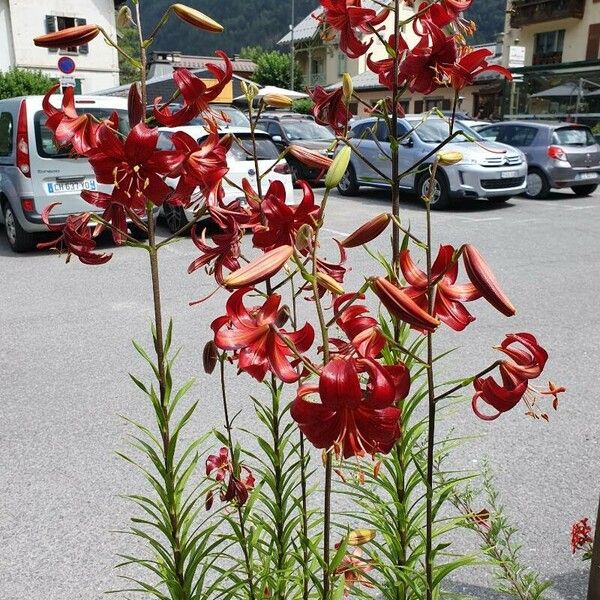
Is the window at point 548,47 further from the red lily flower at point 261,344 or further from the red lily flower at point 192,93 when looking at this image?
the red lily flower at point 261,344

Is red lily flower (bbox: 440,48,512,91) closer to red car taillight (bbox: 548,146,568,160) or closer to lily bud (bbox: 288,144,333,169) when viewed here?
lily bud (bbox: 288,144,333,169)

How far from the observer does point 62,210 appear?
8016 mm

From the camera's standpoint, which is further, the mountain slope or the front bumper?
the mountain slope

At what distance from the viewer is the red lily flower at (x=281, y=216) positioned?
4.01 ft

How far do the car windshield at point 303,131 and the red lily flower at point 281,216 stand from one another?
1377 centimetres

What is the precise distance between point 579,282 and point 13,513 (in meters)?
5.81

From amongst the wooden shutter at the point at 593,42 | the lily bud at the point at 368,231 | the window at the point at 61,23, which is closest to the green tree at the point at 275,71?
the window at the point at 61,23

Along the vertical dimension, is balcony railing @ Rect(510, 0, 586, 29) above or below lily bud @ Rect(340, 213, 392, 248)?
above

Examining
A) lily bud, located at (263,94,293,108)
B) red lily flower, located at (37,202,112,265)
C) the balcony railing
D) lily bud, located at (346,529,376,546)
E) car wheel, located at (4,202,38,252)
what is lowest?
car wheel, located at (4,202,38,252)

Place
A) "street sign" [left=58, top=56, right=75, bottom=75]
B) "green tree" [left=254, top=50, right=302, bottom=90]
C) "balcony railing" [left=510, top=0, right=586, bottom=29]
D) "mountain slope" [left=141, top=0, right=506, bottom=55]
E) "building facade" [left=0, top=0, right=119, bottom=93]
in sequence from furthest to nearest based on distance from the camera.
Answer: "mountain slope" [left=141, top=0, right=506, bottom=55]
"green tree" [left=254, top=50, right=302, bottom=90]
"building facade" [left=0, top=0, right=119, bottom=93]
"balcony railing" [left=510, top=0, right=586, bottom=29]
"street sign" [left=58, top=56, right=75, bottom=75]

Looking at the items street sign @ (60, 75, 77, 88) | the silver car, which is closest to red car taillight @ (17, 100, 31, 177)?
street sign @ (60, 75, 77, 88)

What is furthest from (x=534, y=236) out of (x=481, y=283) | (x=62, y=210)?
(x=481, y=283)

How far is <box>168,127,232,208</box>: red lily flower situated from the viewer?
129cm

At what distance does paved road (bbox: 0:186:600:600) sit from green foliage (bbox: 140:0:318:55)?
108791 millimetres
